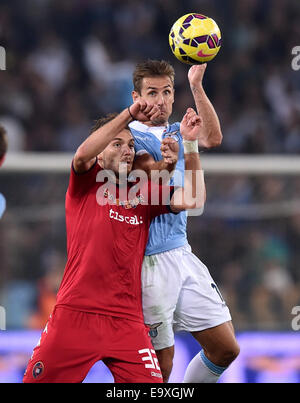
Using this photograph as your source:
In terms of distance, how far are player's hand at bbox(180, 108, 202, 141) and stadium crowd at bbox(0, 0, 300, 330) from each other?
3171mm

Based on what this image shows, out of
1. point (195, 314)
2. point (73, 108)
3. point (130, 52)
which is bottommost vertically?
point (195, 314)

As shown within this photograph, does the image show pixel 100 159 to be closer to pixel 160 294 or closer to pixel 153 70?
pixel 153 70

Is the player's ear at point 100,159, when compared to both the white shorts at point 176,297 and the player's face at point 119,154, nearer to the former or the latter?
the player's face at point 119,154

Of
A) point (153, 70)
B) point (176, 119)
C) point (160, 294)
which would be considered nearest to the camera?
point (160, 294)

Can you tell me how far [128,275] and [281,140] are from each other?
636cm

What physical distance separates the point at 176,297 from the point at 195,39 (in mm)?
1732

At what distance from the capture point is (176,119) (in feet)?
33.5

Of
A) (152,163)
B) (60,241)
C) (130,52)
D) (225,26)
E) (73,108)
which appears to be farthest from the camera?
(225,26)

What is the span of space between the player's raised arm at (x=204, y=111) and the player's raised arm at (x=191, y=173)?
0.47 meters

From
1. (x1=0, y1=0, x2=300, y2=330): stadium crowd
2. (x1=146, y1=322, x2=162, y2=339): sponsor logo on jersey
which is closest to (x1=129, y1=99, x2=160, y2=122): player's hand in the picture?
(x1=146, y1=322, x2=162, y2=339): sponsor logo on jersey

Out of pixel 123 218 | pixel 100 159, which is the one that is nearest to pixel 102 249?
pixel 123 218
